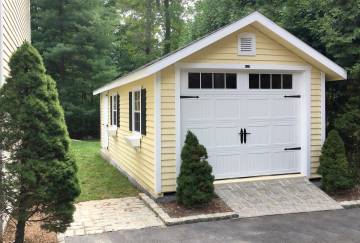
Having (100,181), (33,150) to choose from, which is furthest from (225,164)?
(33,150)

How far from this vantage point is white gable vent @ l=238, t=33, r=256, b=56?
305 inches

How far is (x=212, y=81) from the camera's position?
7809 mm

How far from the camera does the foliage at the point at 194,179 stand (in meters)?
→ 6.61

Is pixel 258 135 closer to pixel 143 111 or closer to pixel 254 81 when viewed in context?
pixel 254 81

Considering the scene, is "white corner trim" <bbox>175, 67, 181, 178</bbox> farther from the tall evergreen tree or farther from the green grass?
the tall evergreen tree

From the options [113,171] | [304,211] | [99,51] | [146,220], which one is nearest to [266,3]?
[113,171]

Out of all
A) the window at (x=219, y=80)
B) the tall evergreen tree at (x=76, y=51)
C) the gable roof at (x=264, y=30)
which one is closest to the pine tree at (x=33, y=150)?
the gable roof at (x=264, y=30)

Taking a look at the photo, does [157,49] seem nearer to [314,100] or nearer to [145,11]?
[145,11]

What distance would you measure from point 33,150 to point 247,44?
15.6ft

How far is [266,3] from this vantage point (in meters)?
12.8

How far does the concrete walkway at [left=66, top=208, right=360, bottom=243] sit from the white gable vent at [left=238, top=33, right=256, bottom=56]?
10.7ft

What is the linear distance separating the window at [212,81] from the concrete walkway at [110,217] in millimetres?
2559

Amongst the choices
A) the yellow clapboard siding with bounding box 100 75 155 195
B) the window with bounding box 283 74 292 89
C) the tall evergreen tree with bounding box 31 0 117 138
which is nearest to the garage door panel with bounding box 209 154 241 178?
the yellow clapboard siding with bounding box 100 75 155 195

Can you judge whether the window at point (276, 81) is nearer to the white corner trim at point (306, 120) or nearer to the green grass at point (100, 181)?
the white corner trim at point (306, 120)
